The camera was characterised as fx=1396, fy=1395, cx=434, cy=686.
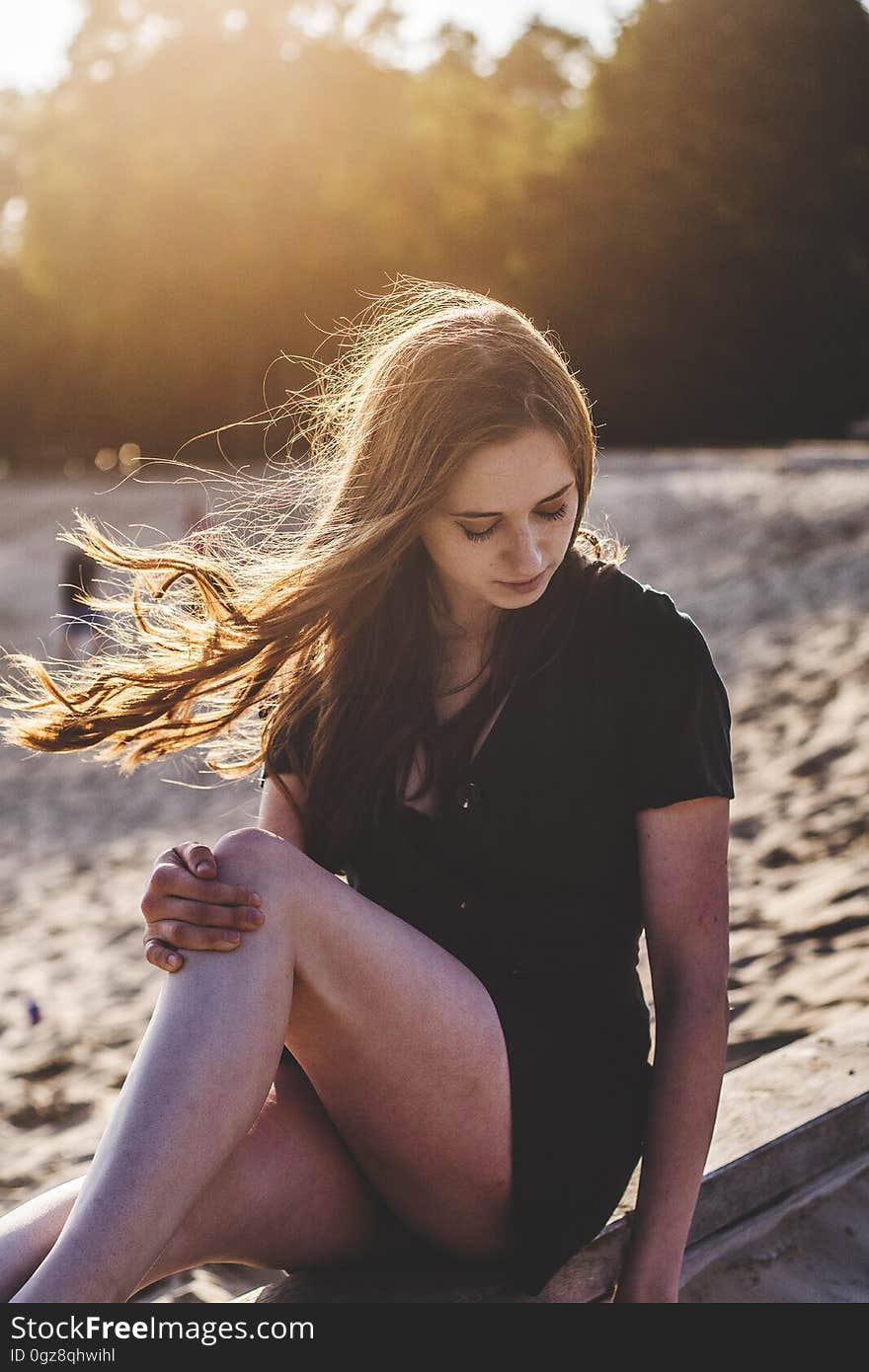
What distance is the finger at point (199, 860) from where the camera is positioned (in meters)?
1.87

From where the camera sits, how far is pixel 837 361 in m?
28.2

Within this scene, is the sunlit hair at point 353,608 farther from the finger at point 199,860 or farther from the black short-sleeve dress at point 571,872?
the finger at point 199,860

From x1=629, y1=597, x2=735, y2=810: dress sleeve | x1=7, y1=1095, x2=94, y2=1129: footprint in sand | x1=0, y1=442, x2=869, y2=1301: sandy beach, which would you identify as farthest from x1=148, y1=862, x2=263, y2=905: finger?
x1=7, y1=1095, x2=94, y2=1129: footprint in sand

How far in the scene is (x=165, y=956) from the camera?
71.8 inches

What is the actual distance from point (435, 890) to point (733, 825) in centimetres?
390

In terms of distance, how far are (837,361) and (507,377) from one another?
2806 centimetres

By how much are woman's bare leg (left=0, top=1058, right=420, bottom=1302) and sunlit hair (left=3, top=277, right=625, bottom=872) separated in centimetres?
42

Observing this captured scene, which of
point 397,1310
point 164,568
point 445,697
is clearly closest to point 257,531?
point 164,568

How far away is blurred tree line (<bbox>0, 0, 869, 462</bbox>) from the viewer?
1094 inches

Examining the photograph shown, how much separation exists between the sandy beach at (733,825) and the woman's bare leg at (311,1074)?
91 centimetres

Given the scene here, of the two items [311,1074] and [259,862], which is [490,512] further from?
[311,1074]

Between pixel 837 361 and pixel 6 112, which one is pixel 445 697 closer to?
pixel 837 361

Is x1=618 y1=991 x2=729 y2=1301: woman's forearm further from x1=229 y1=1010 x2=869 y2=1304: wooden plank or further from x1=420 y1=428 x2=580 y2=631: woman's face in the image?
x1=420 y1=428 x2=580 y2=631: woman's face

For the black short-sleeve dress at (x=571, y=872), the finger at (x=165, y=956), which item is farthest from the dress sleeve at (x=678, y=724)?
the finger at (x=165, y=956)
